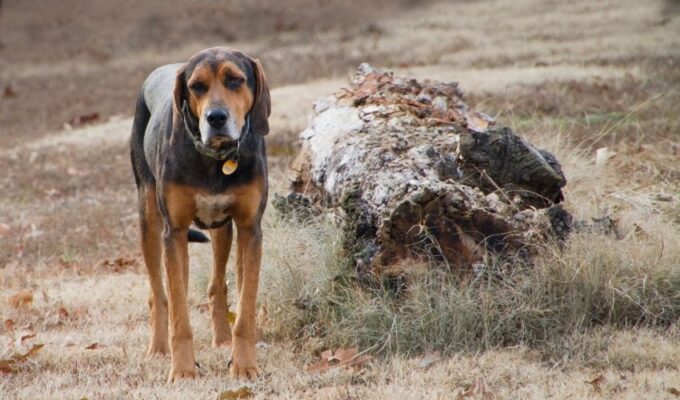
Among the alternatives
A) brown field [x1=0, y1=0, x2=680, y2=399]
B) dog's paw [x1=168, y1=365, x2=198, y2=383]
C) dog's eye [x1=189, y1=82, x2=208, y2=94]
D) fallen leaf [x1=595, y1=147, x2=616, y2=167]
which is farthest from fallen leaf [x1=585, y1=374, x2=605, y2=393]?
fallen leaf [x1=595, y1=147, x2=616, y2=167]

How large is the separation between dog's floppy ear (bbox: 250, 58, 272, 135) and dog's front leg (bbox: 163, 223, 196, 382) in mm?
754

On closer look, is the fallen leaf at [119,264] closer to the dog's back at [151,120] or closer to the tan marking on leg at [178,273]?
the dog's back at [151,120]

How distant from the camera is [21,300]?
25.8 ft

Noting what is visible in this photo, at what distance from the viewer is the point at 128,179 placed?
47.1 feet

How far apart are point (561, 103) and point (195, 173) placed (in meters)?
10.3

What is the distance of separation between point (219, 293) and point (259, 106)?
4.87ft

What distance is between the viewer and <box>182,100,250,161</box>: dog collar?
219 inches

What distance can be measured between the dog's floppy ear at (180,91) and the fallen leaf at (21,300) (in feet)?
9.63

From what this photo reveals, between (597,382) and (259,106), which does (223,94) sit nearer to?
(259,106)

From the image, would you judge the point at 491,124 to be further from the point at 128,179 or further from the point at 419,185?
the point at 128,179

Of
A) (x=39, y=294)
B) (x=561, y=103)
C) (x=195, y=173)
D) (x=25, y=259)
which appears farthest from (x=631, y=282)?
(x=561, y=103)

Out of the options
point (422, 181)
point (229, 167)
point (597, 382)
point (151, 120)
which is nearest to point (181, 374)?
point (229, 167)

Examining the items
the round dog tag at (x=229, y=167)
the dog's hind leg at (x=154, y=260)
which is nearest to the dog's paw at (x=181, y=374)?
the dog's hind leg at (x=154, y=260)

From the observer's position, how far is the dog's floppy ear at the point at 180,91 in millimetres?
5656
